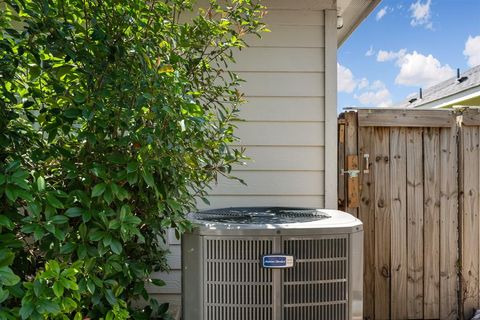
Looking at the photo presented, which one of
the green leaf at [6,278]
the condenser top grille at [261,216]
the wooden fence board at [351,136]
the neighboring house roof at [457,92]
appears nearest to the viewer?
the green leaf at [6,278]

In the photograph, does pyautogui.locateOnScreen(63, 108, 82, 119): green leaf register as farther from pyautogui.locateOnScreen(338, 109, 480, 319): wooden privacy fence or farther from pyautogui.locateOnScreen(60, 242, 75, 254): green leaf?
pyautogui.locateOnScreen(338, 109, 480, 319): wooden privacy fence

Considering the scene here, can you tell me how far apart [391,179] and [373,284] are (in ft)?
2.33

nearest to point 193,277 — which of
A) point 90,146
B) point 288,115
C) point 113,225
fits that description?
point 113,225

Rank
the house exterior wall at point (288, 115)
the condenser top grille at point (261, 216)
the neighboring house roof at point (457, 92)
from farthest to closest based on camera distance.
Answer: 1. the neighboring house roof at point (457, 92)
2. the house exterior wall at point (288, 115)
3. the condenser top grille at point (261, 216)

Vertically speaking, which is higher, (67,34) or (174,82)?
(67,34)

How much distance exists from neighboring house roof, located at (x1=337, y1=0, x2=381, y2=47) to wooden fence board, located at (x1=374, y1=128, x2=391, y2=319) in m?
0.88

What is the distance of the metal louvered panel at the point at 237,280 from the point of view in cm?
157

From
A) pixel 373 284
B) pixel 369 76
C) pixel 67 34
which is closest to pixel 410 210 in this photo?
pixel 373 284

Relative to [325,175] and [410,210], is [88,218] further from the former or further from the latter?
[410,210]

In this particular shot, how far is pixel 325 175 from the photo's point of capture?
8.18ft

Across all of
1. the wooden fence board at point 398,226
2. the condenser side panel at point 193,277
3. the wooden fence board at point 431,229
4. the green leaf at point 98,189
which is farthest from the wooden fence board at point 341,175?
the green leaf at point 98,189

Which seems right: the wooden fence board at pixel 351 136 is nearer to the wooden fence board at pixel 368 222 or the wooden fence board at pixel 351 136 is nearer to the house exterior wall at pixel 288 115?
the wooden fence board at pixel 368 222

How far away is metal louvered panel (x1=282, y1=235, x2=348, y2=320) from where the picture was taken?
1578 millimetres

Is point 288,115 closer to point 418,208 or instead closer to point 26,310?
point 418,208
